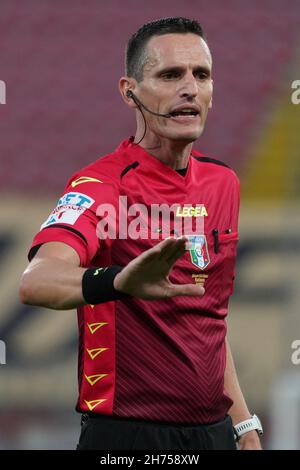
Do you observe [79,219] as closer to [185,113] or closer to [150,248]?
[150,248]

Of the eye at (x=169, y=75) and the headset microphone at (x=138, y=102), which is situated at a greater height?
the eye at (x=169, y=75)

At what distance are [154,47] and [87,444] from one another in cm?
132

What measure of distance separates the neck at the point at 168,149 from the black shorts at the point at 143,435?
861 millimetres

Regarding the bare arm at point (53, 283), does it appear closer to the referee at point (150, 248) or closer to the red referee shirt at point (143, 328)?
the referee at point (150, 248)

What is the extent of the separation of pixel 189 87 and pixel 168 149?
0.73ft

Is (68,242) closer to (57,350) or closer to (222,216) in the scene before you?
(222,216)

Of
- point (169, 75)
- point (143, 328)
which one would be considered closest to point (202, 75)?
point (169, 75)

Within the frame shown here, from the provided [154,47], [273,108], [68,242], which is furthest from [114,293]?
[273,108]

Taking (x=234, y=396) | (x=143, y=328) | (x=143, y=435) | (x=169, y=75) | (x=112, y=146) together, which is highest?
(x=112, y=146)

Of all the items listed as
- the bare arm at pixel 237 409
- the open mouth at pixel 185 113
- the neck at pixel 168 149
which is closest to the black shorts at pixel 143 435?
the bare arm at pixel 237 409

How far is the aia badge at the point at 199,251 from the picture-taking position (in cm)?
309

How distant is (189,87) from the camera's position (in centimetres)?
314

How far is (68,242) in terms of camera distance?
9.03ft

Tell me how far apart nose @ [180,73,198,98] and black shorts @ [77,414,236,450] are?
1.05 meters
